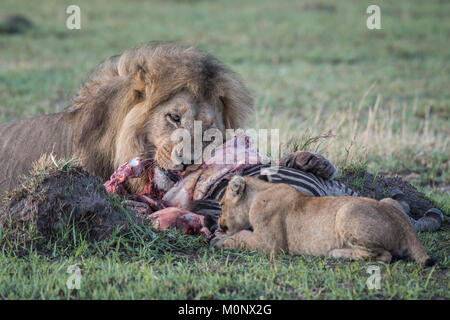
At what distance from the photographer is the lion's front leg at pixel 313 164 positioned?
5156 mm

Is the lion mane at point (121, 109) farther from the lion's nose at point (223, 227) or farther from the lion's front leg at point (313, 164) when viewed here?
the lion's nose at point (223, 227)

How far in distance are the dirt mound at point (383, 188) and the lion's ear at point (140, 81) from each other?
6.96 feet

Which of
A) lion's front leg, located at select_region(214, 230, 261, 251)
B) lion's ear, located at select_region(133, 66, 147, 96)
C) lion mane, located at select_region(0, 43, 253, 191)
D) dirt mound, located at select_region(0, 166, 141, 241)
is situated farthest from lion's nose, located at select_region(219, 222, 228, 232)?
lion's ear, located at select_region(133, 66, 147, 96)

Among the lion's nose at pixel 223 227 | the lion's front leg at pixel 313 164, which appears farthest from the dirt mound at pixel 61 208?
the lion's front leg at pixel 313 164

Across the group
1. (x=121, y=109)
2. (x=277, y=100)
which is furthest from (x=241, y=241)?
(x=277, y=100)

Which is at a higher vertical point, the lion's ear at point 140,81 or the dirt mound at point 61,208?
the lion's ear at point 140,81

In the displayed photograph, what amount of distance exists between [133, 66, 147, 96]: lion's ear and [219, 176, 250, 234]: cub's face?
1368 millimetres

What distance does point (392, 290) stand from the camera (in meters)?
3.67

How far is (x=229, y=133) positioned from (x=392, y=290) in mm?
2431

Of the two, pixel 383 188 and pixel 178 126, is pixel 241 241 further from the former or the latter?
A: pixel 383 188

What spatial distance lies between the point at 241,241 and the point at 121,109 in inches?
69.3

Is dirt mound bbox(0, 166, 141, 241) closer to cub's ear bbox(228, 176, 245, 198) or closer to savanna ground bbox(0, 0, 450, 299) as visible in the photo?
savanna ground bbox(0, 0, 450, 299)

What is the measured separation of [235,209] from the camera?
15.0 feet
